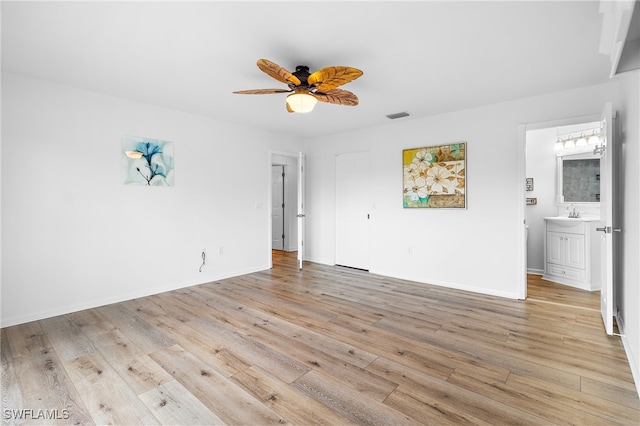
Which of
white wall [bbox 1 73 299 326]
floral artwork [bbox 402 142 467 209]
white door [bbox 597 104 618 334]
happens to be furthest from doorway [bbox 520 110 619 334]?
white wall [bbox 1 73 299 326]

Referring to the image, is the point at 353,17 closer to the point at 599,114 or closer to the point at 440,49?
the point at 440,49

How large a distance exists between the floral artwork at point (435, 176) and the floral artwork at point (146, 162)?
3.49 m

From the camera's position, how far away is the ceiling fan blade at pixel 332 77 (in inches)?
91.6

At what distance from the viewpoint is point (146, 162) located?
397 cm

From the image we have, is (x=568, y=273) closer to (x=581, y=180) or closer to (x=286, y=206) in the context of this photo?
(x=581, y=180)

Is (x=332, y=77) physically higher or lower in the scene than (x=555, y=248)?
higher

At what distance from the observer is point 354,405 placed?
184 centimetres

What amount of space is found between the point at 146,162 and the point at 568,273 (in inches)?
242

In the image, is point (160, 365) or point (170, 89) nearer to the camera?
point (160, 365)

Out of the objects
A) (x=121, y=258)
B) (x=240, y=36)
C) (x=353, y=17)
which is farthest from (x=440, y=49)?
(x=121, y=258)

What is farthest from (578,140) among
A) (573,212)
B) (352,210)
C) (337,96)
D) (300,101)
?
(300,101)

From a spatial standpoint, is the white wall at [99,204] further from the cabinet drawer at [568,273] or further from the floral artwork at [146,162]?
the cabinet drawer at [568,273]

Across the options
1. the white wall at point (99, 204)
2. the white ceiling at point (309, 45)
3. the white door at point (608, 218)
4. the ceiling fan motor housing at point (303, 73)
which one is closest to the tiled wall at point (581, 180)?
the white ceiling at point (309, 45)

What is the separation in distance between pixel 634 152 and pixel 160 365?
3.93 m
